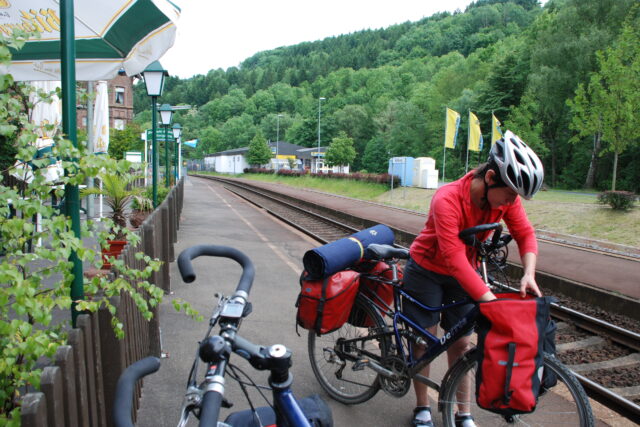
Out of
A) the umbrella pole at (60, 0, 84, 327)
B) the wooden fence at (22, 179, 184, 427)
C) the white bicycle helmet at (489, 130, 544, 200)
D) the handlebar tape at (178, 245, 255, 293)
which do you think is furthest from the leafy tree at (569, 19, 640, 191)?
the handlebar tape at (178, 245, 255, 293)

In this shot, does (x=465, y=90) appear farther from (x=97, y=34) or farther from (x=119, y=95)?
(x=97, y=34)

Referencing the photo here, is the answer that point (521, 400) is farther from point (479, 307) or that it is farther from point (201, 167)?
point (201, 167)

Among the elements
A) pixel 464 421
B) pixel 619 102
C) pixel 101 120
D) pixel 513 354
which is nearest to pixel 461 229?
pixel 513 354

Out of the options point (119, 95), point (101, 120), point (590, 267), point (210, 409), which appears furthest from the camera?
point (119, 95)

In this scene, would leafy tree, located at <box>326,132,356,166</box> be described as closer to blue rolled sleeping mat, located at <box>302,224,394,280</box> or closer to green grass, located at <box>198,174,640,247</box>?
green grass, located at <box>198,174,640,247</box>

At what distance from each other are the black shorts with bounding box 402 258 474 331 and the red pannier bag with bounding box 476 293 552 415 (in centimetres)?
76

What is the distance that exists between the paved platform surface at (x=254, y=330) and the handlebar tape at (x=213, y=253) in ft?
7.20

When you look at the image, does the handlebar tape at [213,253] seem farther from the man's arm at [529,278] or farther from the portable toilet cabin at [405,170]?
the portable toilet cabin at [405,170]

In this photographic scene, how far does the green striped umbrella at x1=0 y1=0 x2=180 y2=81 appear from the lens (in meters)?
3.72

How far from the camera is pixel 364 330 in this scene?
398 centimetres

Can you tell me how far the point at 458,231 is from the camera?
3.02 metres

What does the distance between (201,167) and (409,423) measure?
127 metres

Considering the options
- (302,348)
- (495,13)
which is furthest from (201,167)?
(302,348)

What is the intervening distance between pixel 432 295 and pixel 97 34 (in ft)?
10.9
